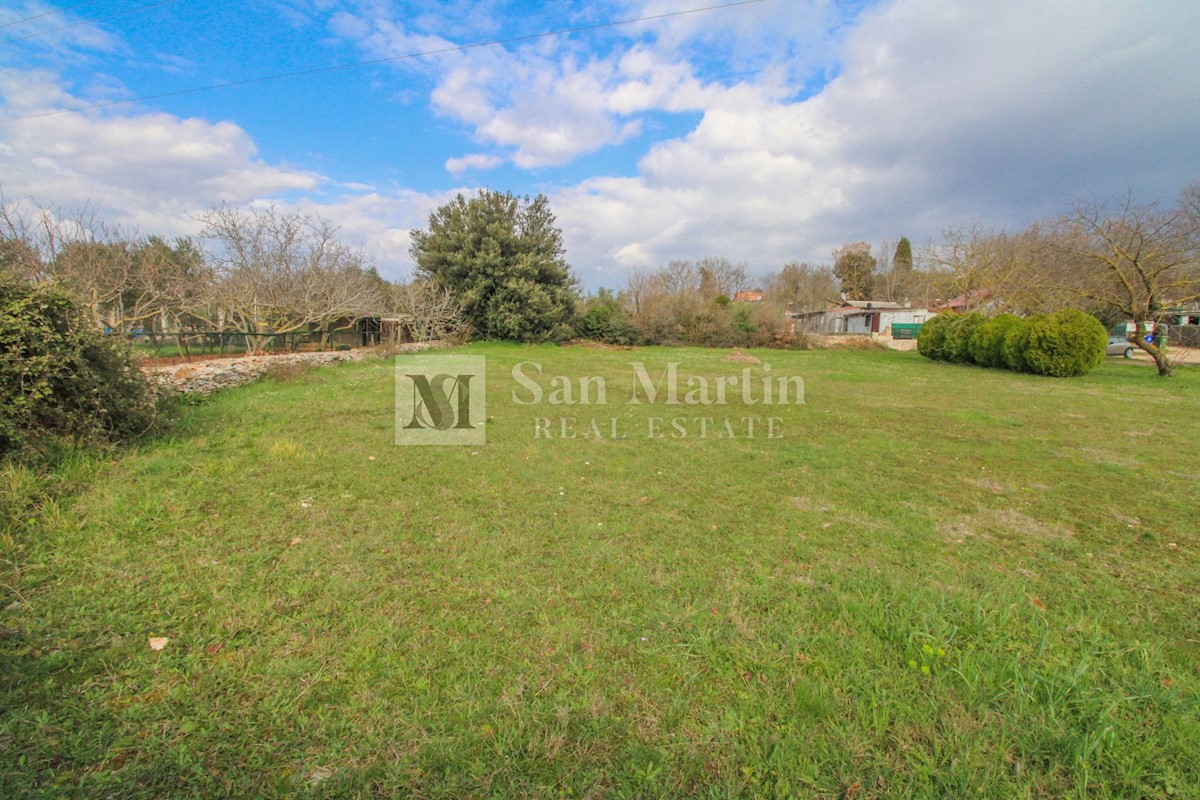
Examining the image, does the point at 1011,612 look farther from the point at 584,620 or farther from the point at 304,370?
the point at 304,370

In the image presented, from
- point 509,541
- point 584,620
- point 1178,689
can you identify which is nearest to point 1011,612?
point 1178,689

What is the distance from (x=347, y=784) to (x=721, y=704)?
1.29 metres

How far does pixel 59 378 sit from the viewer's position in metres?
3.63

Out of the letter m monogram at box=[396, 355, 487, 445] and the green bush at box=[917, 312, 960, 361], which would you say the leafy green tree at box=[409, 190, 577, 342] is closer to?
the letter m monogram at box=[396, 355, 487, 445]

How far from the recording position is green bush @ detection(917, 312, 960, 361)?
16875mm

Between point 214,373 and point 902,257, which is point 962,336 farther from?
point 902,257

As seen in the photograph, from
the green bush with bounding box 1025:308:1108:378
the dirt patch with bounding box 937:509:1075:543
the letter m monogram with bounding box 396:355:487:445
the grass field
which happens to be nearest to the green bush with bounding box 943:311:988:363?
the green bush with bounding box 1025:308:1108:378

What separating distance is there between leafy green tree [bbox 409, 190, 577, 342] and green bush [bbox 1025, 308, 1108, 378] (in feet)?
56.3

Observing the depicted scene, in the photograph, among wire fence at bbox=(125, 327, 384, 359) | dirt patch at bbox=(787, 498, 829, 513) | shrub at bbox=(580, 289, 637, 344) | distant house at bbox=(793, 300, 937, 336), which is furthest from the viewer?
distant house at bbox=(793, 300, 937, 336)

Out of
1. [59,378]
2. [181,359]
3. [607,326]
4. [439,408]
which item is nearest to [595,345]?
[607,326]

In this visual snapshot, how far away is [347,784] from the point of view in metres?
1.43

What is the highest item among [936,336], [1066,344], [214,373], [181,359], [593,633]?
[936,336]

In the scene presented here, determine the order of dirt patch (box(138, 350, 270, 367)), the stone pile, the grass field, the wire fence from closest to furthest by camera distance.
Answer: the grass field
the stone pile
dirt patch (box(138, 350, 270, 367))
the wire fence

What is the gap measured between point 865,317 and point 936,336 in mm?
17665
